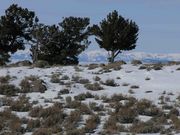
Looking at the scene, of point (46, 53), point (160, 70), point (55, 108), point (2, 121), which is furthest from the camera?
point (46, 53)

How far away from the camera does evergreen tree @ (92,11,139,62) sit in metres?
61.1

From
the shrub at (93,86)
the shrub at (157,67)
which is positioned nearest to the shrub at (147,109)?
the shrub at (93,86)

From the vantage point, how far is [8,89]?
1933 centimetres

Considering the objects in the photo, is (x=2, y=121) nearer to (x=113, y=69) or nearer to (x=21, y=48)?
(x=113, y=69)

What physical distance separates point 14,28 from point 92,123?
47.1 metres

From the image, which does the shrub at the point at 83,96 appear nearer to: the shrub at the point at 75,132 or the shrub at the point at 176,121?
the shrub at the point at 176,121

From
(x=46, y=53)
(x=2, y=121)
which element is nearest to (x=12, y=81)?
(x=2, y=121)

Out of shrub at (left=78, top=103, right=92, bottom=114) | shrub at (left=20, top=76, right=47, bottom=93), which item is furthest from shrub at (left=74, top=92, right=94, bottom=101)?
shrub at (left=20, top=76, right=47, bottom=93)

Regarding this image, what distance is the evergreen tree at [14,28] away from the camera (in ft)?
198

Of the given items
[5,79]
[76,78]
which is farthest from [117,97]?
[5,79]

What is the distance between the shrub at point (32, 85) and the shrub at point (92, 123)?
15.6 feet

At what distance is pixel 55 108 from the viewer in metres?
16.2

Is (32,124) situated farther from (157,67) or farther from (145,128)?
(157,67)

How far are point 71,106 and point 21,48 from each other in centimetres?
4410
